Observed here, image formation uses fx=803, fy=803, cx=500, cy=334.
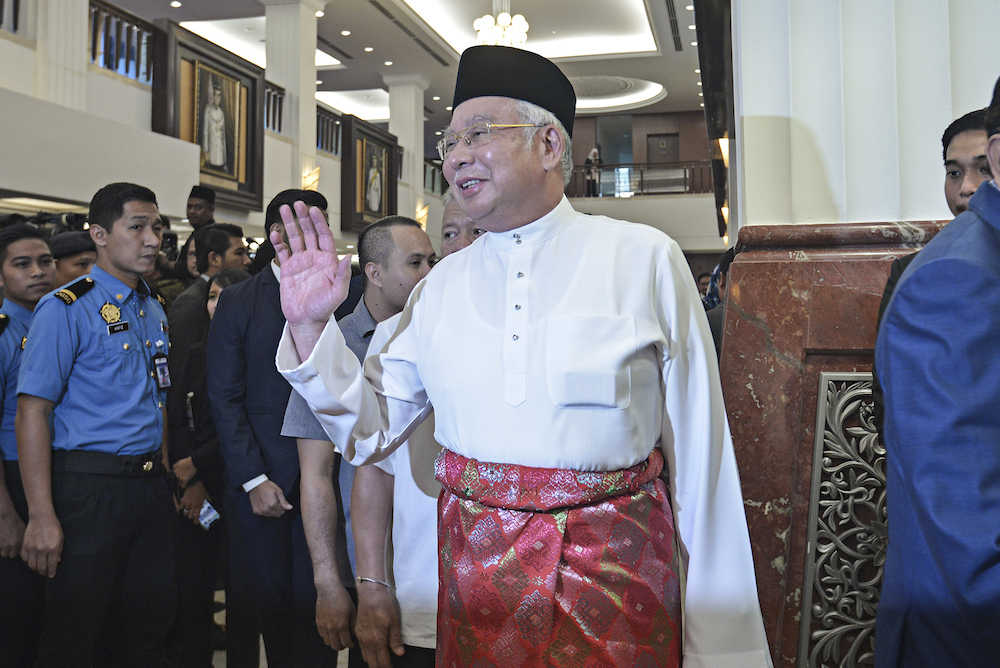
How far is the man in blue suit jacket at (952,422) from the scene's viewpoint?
91 cm

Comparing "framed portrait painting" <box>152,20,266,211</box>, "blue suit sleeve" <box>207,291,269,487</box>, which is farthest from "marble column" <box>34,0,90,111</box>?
"blue suit sleeve" <box>207,291,269,487</box>

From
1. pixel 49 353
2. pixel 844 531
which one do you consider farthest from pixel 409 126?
pixel 844 531

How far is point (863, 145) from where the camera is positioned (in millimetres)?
1637

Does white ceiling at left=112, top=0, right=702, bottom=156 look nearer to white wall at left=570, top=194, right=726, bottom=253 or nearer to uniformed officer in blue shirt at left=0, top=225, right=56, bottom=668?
white wall at left=570, top=194, right=726, bottom=253

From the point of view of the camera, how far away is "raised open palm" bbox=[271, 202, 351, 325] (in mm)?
1436

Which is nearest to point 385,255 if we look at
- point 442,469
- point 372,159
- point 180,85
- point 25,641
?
point 442,469

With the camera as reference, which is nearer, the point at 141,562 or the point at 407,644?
the point at 407,644

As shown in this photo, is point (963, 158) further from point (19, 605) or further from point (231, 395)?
point (19, 605)

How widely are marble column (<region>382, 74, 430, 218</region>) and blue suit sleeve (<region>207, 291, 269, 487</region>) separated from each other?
12452 millimetres

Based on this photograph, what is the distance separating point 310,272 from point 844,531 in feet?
3.67

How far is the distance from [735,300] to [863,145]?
0.43 metres

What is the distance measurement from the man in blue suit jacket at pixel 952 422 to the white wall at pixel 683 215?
1579cm

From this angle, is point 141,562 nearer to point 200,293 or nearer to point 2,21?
point 200,293

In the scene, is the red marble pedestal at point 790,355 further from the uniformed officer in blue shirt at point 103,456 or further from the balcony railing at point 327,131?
the balcony railing at point 327,131
